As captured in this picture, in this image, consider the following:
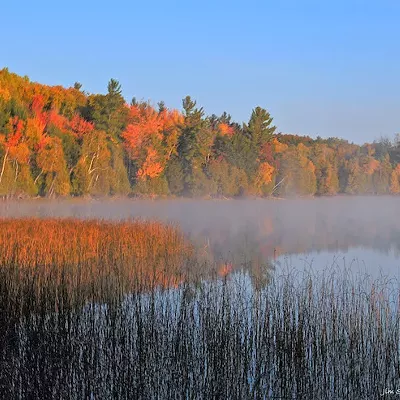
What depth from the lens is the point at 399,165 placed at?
80.6 m

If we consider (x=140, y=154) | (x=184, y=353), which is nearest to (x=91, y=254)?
(x=184, y=353)

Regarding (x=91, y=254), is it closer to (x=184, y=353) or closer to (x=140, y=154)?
(x=184, y=353)

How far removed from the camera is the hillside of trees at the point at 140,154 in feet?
113

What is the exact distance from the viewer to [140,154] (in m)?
47.5

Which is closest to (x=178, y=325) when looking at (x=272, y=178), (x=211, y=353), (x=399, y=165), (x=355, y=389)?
(x=211, y=353)

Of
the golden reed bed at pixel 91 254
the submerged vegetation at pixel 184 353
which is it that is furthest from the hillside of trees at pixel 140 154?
the submerged vegetation at pixel 184 353

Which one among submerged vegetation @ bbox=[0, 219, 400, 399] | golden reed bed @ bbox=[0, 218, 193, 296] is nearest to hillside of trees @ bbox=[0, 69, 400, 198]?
golden reed bed @ bbox=[0, 218, 193, 296]

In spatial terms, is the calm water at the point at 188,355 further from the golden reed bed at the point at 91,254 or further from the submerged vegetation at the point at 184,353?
the golden reed bed at the point at 91,254

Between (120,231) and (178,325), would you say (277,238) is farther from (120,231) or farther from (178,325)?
(178,325)

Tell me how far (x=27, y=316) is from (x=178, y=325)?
203 cm

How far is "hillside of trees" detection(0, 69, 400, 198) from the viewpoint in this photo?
113 feet

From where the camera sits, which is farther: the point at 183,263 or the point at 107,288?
the point at 183,263

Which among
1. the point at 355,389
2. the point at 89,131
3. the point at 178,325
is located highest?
the point at 89,131

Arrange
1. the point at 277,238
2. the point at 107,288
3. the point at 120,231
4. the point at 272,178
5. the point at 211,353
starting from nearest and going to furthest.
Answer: the point at 211,353 < the point at 107,288 < the point at 120,231 < the point at 277,238 < the point at 272,178
